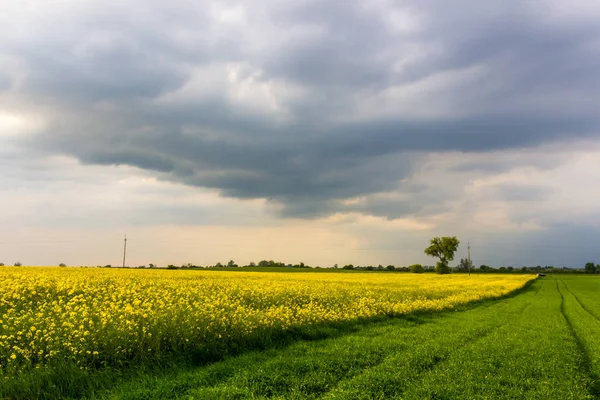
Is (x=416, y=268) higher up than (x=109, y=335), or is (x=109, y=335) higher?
(x=109, y=335)

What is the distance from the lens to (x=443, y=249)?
137 meters

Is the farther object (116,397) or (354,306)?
(354,306)

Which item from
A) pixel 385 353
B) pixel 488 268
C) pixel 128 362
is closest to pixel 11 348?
pixel 128 362

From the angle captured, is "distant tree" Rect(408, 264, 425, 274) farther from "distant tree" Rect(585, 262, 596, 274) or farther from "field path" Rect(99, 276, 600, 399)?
"field path" Rect(99, 276, 600, 399)

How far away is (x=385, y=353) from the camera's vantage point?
11.8 metres

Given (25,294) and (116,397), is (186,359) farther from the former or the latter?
(25,294)

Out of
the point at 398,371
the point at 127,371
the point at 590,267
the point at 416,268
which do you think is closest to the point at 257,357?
the point at 127,371

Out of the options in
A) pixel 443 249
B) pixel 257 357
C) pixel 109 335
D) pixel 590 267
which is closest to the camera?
pixel 109 335

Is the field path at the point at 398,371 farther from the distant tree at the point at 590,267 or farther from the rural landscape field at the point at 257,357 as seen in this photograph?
the distant tree at the point at 590,267

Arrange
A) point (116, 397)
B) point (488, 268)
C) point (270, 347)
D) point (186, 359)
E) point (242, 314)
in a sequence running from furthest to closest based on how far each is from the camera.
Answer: point (488, 268) < point (242, 314) < point (270, 347) < point (186, 359) < point (116, 397)

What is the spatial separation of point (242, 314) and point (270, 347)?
5.93 ft

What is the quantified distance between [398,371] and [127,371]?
6915 millimetres

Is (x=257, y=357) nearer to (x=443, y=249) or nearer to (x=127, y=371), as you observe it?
(x=127, y=371)

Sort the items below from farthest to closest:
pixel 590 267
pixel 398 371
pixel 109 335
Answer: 1. pixel 590 267
2. pixel 109 335
3. pixel 398 371
